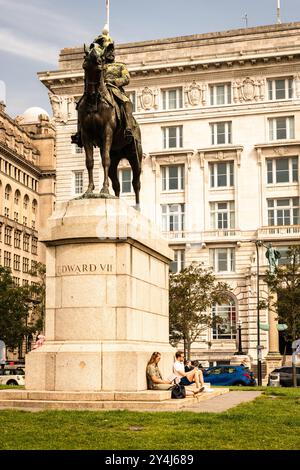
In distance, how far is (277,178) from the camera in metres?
73.1

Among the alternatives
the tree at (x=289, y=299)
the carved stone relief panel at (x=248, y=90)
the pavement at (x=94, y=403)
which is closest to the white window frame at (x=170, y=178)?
the carved stone relief panel at (x=248, y=90)

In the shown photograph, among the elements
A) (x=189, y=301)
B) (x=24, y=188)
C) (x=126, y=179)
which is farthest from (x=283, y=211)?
(x=24, y=188)

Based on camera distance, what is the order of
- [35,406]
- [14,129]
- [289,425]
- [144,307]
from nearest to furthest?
[289,425]
[35,406]
[144,307]
[14,129]

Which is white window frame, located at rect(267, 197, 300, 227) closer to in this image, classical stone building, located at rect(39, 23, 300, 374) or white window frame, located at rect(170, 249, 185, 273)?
classical stone building, located at rect(39, 23, 300, 374)

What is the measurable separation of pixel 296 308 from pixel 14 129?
240 feet

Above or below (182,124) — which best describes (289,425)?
below

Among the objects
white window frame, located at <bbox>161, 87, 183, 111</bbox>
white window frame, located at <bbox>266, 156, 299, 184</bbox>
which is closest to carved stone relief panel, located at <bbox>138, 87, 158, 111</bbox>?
white window frame, located at <bbox>161, 87, 183, 111</bbox>

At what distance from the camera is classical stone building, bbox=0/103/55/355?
356 feet

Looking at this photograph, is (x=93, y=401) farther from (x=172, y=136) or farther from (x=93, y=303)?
(x=172, y=136)

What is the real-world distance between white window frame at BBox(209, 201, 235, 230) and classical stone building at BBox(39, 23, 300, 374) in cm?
10

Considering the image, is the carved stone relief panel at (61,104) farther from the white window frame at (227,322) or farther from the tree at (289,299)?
the tree at (289,299)

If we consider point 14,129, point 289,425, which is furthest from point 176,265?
point 289,425

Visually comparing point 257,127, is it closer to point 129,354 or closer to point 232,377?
point 232,377

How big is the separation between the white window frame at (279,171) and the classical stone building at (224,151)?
10 cm
